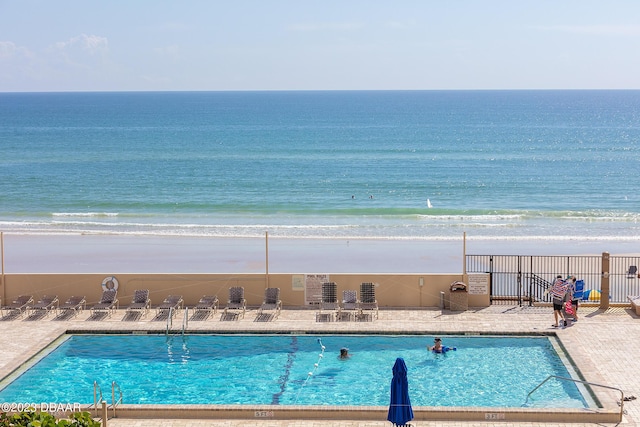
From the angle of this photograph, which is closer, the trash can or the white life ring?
the trash can

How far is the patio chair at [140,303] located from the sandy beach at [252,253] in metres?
7.52

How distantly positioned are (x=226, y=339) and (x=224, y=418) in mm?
4754

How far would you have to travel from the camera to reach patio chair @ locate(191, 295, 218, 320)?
19422mm

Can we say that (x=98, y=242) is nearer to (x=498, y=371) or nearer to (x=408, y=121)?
(x=498, y=371)

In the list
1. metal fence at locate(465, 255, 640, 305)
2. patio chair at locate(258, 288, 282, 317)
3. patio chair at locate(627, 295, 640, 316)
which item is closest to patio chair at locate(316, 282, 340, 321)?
→ patio chair at locate(258, 288, 282, 317)

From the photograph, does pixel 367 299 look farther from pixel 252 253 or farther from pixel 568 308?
pixel 252 253

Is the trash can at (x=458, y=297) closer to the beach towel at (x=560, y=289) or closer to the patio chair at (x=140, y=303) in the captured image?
the beach towel at (x=560, y=289)

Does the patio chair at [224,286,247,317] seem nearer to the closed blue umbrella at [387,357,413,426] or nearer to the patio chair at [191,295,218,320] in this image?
the patio chair at [191,295,218,320]

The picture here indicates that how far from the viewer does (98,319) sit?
62.9 feet

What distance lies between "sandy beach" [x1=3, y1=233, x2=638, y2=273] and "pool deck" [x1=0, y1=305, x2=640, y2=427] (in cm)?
762

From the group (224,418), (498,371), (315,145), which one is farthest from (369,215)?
(315,145)

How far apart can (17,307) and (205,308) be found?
4334 millimetres

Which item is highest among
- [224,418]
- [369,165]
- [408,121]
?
[408,121]

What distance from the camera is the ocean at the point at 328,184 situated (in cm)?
3809
